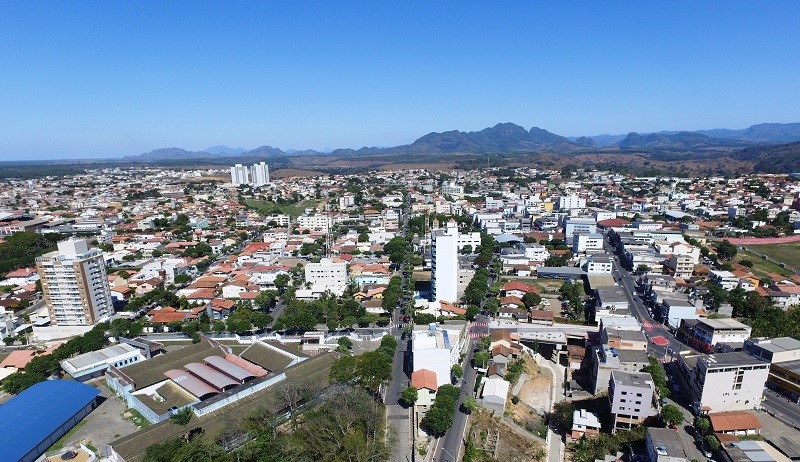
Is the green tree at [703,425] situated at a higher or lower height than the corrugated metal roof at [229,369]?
lower

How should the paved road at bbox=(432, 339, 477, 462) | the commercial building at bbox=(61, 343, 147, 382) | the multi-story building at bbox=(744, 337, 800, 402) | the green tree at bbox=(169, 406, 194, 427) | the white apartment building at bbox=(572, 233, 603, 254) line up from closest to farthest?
the paved road at bbox=(432, 339, 477, 462)
the green tree at bbox=(169, 406, 194, 427)
the multi-story building at bbox=(744, 337, 800, 402)
the commercial building at bbox=(61, 343, 147, 382)
the white apartment building at bbox=(572, 233, 603, 254)

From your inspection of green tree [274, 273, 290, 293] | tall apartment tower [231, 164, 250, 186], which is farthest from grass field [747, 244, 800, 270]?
tall apartment tower [231, 164, 250, 186]

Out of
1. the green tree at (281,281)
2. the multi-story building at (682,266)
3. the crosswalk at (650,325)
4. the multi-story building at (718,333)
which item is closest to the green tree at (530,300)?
the crosswalk at (650,325)


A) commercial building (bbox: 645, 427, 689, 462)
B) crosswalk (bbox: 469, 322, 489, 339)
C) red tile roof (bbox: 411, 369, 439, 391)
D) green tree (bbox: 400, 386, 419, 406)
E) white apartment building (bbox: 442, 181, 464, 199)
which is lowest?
crosswalk (bbox: 469, 322, 489, 339)

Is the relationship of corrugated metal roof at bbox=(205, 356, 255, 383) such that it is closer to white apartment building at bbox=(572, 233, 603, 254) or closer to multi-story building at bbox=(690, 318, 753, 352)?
multi-story building at bbox=(690, 318, 753, 352)

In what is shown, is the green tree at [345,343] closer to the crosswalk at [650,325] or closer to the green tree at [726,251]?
the crosswalk at [650,325]

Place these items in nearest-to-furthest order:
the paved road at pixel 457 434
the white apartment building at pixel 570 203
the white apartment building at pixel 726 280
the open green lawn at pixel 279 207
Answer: the paved road at pixel 457 434, the white apartment building at pixel 726 280, the white apartment building at pixel 570 203, the open green lawn at pixel 279 207

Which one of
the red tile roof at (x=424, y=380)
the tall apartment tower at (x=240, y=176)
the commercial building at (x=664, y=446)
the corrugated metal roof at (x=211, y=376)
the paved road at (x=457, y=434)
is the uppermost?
the tall apartment tower at (x=240, y=176)
